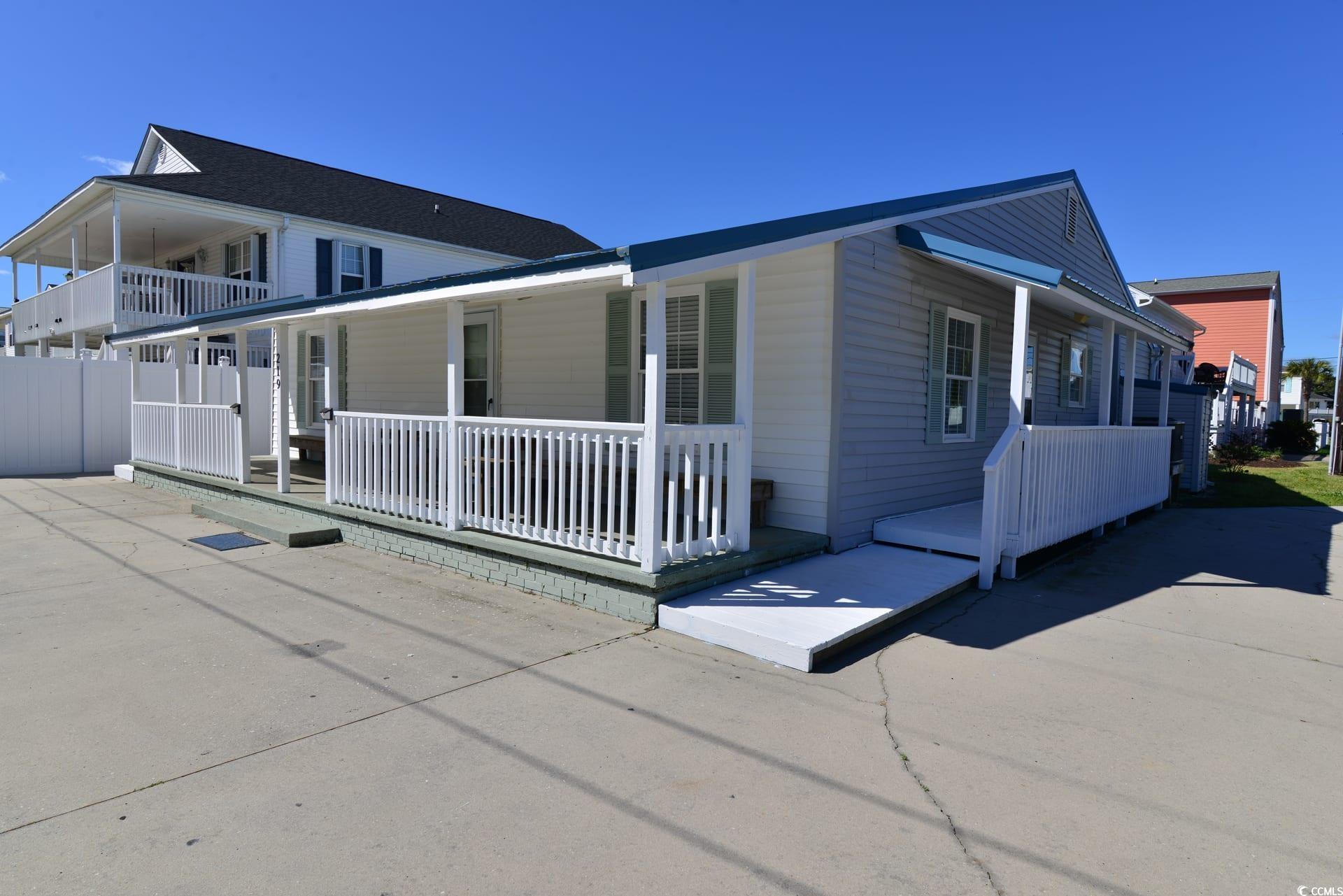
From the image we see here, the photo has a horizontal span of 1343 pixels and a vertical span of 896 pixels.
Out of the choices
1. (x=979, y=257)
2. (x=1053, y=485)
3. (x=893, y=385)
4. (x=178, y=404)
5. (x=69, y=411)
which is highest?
(x=979, y=257)

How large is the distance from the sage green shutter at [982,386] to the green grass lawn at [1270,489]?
17.9 feet

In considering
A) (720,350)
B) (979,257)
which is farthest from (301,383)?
(979,257)

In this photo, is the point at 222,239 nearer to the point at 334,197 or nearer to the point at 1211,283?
the point at 334,197

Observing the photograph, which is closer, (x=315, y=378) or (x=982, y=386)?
(x=982, y=386)

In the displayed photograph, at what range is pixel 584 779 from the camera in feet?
9.89

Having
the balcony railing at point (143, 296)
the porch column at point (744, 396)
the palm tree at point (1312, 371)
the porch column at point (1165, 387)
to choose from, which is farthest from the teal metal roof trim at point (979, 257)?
the palm tree at point (1312, 371)

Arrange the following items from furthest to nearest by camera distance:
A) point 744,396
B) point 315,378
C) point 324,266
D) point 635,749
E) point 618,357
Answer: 1. point 324,266
2. point 315,378
3. point 618,357
4. point 744,396
5. point 635,749

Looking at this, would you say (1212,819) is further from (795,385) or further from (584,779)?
(795,385)

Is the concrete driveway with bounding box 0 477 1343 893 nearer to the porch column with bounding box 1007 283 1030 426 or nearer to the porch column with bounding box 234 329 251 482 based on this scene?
the porch column with bounding box 1007 283 1030 426

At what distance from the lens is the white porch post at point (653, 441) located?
4895 millimetres

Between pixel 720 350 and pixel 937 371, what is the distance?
239 centimetres

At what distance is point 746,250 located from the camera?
16.9 ft

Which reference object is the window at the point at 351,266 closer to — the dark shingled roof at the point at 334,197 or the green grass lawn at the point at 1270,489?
the dark shingled roof at the point at 334,197

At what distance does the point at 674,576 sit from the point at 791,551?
4.60ft
